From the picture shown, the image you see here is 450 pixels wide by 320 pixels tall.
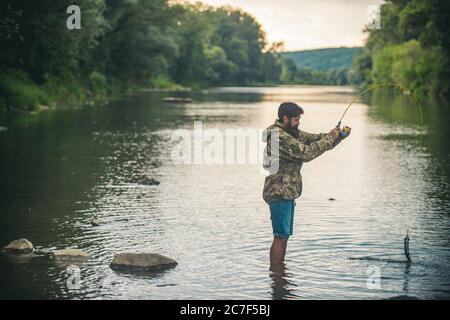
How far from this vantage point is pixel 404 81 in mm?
82312

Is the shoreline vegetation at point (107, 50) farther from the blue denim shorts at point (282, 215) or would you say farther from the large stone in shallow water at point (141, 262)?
the blue denim shorts at point (282, 215)

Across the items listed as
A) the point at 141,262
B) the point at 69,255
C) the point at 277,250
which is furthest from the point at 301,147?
the point at 69,255

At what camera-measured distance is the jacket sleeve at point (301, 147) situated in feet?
34.2

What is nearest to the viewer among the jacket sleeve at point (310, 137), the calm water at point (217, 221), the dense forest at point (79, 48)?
the calm water at point (217, 221)

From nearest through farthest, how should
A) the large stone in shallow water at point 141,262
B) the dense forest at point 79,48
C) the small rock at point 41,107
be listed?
the large stone in shallow water at point 141,262 < the dense forest at point 79,48 < the small rock at point 41,107

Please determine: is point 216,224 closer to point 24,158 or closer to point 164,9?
point 24,158

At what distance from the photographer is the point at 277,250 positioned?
1091cm

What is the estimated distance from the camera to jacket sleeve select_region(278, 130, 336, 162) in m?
10.4

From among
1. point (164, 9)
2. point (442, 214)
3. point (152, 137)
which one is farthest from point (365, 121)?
point (164, 9)

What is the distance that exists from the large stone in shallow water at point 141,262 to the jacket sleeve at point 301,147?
204cm

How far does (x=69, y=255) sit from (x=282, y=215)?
A: 117 inches

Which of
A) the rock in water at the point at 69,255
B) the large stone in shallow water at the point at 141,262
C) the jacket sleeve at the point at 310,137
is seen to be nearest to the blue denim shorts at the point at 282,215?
the jacket sleeve at the point at 310,137

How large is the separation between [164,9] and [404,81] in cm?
2364

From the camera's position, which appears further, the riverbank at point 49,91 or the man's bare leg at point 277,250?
the riverbank at point 49,91
